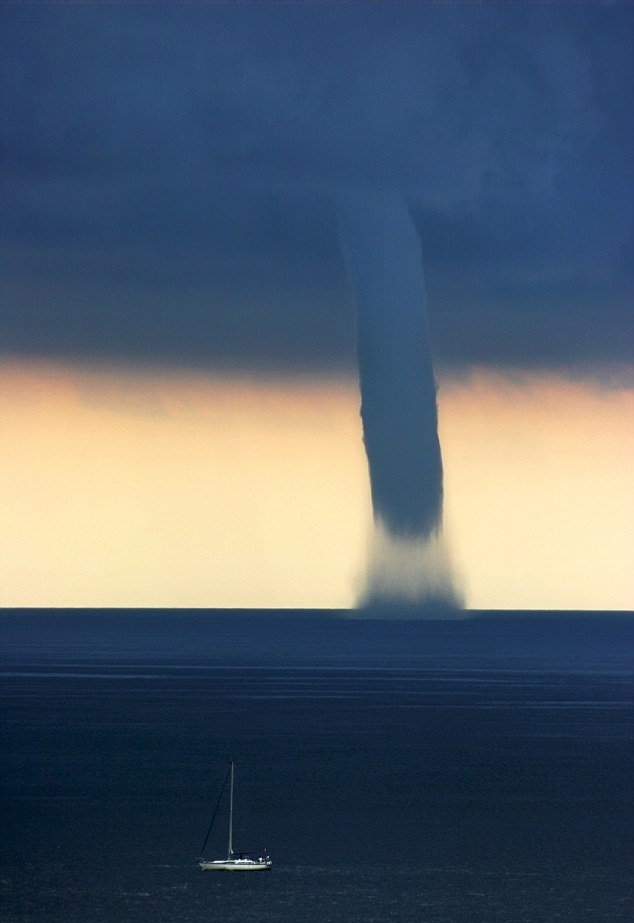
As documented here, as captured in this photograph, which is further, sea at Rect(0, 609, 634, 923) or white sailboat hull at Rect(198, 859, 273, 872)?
white sailboat hull at Rect(198, 859, 273, 872)

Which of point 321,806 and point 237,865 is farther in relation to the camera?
point 321,806

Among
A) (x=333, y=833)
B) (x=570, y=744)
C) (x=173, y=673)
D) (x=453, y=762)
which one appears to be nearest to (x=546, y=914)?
(x=333, y=833)

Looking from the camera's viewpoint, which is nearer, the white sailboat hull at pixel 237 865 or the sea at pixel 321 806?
the sea at pixel 321 806

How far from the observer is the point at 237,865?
54844 mm

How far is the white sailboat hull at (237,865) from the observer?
5484cm

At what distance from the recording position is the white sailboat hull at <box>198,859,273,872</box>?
54.8 metres

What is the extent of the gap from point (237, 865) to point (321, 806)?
49.4ft

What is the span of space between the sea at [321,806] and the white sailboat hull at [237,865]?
39 centimetres

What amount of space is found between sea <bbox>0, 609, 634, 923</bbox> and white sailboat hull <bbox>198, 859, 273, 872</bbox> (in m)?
0.39

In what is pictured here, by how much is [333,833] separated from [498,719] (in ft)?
160

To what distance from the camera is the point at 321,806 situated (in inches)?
2739

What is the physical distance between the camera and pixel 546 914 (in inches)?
1928

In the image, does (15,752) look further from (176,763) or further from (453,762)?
(453,762)

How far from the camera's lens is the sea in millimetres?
50750
